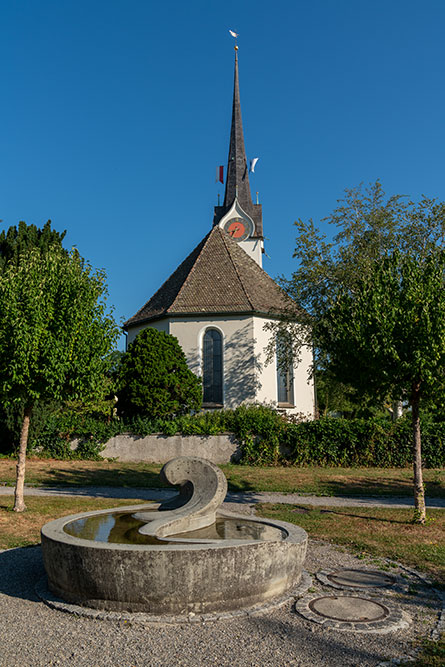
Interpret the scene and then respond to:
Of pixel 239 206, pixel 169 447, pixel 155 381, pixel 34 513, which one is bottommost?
pixel 34 513

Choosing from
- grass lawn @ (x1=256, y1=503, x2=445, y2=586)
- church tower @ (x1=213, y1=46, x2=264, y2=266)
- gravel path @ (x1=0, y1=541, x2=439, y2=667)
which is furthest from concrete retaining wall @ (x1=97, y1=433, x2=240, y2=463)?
church tower @ (x1=213, y1=46, x2=264, y2=266)

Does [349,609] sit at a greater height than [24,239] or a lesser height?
lesser

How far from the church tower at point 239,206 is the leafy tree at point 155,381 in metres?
19.2

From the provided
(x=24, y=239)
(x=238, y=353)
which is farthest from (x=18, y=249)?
(x=238, y=353)

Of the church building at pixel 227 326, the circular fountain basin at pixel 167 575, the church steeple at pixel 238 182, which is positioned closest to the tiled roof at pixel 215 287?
the church building at pixel 227 326

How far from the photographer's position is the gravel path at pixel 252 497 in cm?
1421

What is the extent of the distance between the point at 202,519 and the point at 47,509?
6.29 metres

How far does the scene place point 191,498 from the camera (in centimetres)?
833

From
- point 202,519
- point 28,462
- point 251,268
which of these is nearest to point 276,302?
point 251,268

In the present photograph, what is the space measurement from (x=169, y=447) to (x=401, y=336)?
44.6 feet

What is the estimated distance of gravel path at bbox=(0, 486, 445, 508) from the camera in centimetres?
1421

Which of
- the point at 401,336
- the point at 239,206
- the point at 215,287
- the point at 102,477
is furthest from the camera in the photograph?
the point at 239,206

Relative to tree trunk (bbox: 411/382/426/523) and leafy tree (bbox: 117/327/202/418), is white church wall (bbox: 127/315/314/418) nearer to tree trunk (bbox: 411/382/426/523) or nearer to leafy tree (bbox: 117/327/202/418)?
leafy tree (bbox: 117/327/202/418)

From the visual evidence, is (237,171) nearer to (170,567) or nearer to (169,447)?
(169,447)
